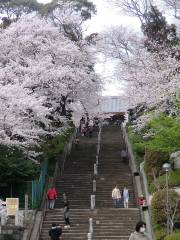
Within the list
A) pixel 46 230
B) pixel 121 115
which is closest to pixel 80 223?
pixel 46 230

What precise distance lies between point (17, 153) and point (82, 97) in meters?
13.8

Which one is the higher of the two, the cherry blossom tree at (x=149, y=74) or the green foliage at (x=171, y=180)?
the cherry blossom tree at (x=149, y=74)

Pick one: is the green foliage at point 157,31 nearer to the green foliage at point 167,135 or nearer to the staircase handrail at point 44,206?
the staircase handrail at point 44,206

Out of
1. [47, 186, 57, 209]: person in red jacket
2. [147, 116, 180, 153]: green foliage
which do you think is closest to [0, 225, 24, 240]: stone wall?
[47, 186, 57, 209]: person in red jacket

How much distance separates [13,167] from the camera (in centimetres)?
2720

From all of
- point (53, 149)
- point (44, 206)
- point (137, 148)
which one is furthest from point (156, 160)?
point (53, 149)

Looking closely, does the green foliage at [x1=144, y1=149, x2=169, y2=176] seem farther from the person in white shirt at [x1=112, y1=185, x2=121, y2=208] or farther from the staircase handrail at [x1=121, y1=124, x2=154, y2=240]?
the person in white shirt at [x1=112, y1=185, x2=121, y2=208]

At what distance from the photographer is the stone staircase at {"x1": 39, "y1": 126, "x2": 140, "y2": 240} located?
24734mm

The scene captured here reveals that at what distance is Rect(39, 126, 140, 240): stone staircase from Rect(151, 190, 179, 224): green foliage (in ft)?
5.37

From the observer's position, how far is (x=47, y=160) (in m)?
34.2

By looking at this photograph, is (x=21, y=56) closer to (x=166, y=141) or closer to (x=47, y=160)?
(x=47, y=160)

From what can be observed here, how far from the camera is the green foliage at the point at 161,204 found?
23281 millimetres

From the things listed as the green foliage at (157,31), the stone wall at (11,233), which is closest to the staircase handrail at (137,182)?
the stone wall at (11,233)

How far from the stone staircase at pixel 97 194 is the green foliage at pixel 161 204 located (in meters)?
1.64
